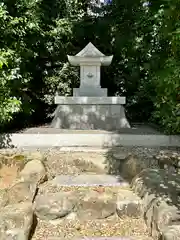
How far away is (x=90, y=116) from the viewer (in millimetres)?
8438

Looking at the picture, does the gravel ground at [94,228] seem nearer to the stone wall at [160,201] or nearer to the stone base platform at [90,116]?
the stone wall at [160,201]

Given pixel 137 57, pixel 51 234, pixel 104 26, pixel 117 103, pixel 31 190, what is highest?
pixel 104 26

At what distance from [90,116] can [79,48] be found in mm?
3673

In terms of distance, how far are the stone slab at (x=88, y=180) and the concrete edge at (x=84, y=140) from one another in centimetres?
128

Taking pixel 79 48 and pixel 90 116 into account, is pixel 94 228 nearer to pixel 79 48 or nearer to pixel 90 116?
pixel 90 116

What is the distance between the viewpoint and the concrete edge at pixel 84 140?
21.2 ft

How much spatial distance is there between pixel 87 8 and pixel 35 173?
8.49 m

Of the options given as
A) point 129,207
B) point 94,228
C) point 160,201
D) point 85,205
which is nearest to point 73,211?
point 85,205

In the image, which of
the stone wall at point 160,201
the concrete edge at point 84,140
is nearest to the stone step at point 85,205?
the stone wall at point 160,201

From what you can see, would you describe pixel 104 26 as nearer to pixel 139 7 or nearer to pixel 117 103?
pixel 139 7

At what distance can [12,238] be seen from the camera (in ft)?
9.96

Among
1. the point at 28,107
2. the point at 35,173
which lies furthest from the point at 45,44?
the point at 35,173

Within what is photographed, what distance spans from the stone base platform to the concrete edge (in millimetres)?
1901

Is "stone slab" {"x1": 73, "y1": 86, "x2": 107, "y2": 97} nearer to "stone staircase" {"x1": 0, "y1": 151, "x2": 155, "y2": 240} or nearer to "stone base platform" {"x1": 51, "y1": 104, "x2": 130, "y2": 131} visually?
"stone base platform" {"x1": 51, "y1": 104, "x2": 130, "y2": 131}
